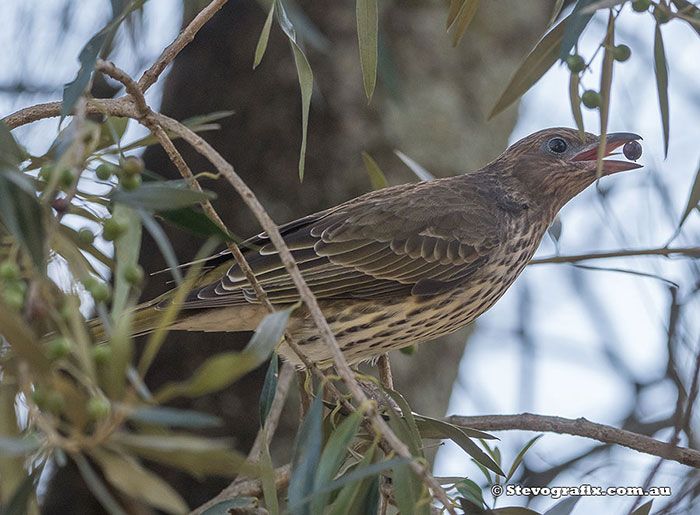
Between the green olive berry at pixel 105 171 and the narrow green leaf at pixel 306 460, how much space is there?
64 centimetres

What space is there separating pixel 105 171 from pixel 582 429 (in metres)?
1.51

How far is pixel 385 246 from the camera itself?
10.4 feet

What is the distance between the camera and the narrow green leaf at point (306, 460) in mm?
1613

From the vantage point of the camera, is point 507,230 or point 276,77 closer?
point 507,230

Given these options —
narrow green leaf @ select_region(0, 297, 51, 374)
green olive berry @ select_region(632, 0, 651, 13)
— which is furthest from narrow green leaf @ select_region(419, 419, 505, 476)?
narrow green leaf @ select_region(0, 297, 51, 374)

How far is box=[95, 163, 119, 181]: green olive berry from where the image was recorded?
1.88m

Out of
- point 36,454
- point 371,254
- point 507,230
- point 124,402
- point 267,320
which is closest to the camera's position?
point 124,402

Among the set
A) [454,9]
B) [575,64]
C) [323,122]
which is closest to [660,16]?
[575,64]

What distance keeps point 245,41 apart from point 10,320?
3151mm

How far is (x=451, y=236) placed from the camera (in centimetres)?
325

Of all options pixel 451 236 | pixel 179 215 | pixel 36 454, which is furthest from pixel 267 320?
pixel 451 236

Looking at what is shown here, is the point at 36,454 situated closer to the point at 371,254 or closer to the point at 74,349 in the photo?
the point at 74,349

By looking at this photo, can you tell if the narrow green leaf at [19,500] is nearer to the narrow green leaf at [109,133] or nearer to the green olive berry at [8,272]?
the green olive berry at [8,272]

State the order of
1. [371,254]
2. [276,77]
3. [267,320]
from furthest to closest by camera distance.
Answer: [276,77]
[371,254]
[267,320]
